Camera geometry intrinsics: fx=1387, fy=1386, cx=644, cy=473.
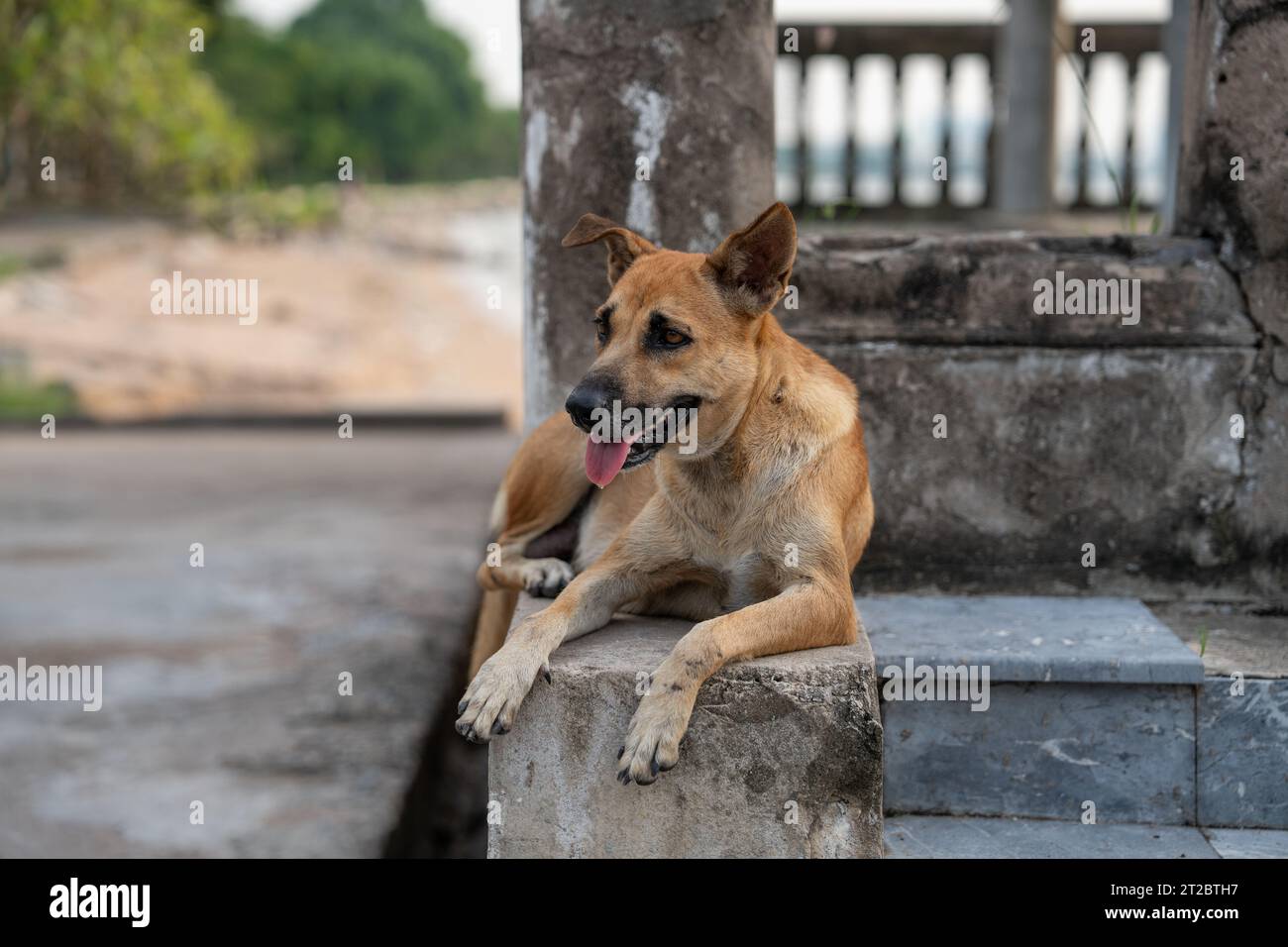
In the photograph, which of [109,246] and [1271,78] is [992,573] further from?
[109,246]

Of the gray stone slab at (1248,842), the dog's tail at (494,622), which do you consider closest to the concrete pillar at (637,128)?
the dog's tail at (494,622)

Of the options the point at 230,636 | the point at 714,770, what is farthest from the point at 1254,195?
the point at 230,636

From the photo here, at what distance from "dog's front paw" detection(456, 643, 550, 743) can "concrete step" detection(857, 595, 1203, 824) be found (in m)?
1.10

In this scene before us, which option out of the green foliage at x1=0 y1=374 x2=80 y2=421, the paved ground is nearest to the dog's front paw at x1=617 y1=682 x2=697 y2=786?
the paved ground

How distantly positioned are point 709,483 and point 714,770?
737 millimetres

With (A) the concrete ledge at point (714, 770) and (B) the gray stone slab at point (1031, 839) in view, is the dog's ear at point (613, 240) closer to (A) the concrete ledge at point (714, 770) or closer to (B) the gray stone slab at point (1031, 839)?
(A) the concrete ledge at point (714, 770)

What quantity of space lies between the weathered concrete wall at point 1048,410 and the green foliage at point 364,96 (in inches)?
1002

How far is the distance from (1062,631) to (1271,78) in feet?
6.23

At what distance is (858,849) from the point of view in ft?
10.7

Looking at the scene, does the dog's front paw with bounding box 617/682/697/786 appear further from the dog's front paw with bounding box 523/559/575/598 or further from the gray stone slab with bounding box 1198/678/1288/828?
the gray stone slab with bounding box 1198/678/1288/828

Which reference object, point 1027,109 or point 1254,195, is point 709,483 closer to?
point 1254,195

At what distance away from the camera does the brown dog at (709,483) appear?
10.5ft

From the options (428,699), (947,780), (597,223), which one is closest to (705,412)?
(597,223)

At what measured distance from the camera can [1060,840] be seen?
12.2ft
